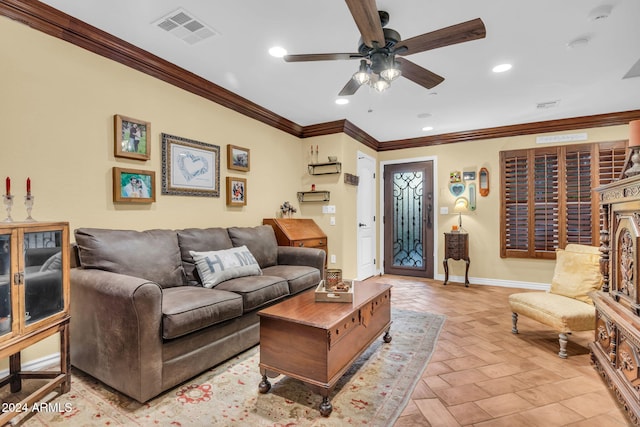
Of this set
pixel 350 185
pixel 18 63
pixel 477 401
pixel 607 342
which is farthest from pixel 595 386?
pixel 18 63

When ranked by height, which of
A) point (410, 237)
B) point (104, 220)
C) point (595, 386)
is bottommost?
point (595, 386)

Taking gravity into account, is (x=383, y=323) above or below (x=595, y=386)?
above

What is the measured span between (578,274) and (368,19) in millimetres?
2688

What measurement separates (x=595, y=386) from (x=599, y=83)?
3.02 m

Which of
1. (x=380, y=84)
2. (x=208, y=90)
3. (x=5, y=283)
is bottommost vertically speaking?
(x=5, y=283)

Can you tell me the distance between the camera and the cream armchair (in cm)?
233

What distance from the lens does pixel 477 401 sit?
1.80m

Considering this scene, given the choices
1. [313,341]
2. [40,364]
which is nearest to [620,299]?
[313,341]

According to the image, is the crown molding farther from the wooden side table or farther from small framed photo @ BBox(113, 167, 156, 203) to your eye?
→ the wooden side table

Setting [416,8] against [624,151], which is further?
[624,151]

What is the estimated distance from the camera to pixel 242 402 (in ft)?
5.83

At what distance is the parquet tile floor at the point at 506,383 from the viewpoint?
165cm

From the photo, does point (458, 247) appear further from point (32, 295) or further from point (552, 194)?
point (32, 295)

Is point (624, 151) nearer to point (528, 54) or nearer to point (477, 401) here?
point (528, 54)
